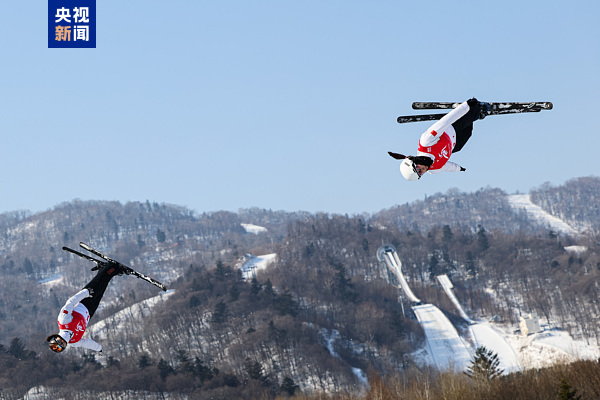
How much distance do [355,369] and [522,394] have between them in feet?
330

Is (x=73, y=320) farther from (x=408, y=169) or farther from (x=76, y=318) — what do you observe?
(x=408, y=169)

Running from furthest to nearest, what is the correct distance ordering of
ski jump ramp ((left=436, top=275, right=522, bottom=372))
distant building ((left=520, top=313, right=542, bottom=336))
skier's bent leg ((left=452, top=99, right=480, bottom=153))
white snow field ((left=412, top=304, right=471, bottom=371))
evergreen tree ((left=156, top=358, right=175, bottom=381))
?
distant building ((left=520, top=313, right=542, bottom=336)) → white snow field ((left=412, top=304, right=471, bottom=371)) → ski jump ramp ((left=436, top=275, right=522, bottom=372)) → evergreen tree ((left=156, top=358, right=175, bottom=381)) → skier's bent leg ((left=452, top=99, right=480, bottom=153))

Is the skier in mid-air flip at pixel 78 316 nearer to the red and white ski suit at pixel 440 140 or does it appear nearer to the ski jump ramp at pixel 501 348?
the red and white ski suit at pixel 440 140

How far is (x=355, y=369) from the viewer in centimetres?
18138

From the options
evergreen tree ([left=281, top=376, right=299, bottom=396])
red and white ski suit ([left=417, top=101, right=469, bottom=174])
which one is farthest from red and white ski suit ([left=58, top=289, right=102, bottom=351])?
evergreen tree ([left=281, top=376, right=299, bottom=396])

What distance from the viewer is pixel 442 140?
14.6m

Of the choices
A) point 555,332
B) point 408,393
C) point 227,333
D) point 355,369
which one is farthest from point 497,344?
point 408,393

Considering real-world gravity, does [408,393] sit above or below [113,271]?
below

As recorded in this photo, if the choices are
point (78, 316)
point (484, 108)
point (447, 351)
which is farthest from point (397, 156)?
point (447, 351)

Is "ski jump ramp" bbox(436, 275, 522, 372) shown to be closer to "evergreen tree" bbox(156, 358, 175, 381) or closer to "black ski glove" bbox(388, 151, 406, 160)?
"evergreen tree" bbox(156, 358, 175, 381)

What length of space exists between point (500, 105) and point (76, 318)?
12.9 m

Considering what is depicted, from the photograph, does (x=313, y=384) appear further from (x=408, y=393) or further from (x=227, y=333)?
(x=408, y=393)

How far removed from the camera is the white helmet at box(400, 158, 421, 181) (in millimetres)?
14297

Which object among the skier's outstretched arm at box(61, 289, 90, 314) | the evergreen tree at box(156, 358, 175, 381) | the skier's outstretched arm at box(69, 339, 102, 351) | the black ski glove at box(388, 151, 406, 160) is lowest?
the evergreen tree at box(156, 358, 175, 381)
